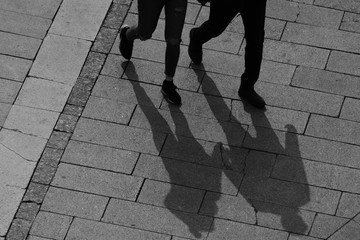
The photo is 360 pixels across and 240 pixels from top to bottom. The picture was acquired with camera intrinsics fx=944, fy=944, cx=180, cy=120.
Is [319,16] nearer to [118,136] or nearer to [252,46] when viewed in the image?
[252,46]

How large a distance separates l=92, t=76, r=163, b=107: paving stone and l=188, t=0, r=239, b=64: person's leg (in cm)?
49

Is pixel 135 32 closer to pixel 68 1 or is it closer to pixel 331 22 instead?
pixel 68 1

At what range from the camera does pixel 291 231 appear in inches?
296

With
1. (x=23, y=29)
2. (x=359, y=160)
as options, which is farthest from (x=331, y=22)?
(x=23, y=29)

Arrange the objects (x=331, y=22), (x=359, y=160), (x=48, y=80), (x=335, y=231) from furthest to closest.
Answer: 1. (x=331, y=22)
2. (x=48, y=80)
3. (x=359, y=160)
4. (x=335, y=231)

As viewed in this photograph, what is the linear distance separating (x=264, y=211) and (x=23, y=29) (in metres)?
3.07

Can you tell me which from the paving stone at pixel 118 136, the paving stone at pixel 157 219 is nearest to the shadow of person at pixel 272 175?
the paving stone at pixel 157 219

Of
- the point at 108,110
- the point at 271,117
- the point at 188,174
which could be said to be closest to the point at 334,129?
the point at 271,117

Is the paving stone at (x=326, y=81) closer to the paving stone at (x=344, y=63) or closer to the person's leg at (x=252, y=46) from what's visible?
the paving stone at (x=344, y=63)

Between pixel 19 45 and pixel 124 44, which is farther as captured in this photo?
pixel 19 45

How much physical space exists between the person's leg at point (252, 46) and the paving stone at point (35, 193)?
6.52ft

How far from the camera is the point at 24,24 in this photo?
9.14m

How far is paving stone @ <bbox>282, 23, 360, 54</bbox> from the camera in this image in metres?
8.98

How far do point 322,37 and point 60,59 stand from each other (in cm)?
250
